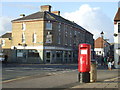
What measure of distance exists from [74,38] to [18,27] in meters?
16.2

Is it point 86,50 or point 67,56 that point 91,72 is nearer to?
point 86,50

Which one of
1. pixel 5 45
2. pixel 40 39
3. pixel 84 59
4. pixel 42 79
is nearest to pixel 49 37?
pixel 40 39

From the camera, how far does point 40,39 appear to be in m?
47.3

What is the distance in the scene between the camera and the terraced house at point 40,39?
47.2 m

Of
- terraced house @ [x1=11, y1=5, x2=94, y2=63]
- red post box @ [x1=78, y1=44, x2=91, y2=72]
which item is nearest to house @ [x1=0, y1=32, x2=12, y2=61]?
terraced house @ [x1=11, y1=5, x2=94, y2=63]

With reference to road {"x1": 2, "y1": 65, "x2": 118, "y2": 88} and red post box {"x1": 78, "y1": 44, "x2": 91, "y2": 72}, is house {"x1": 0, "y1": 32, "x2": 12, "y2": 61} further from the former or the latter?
red post box {"x1": 78, "y1": 44, "x2": 91, "y2": 72}

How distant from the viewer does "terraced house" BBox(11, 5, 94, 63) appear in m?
47.2

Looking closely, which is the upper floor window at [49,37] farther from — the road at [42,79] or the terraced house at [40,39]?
the road at [42,79]

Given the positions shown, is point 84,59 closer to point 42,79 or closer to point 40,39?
point 42,79

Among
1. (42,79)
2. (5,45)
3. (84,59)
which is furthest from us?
(5,45)

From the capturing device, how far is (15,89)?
1113 cm

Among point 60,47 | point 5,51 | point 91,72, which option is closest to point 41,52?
point 60,47

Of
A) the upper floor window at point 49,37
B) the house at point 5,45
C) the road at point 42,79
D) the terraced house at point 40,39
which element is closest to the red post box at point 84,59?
the road at point 42,79

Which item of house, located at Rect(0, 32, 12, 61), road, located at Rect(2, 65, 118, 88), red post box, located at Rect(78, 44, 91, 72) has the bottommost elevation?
road, located at Rect(2, 65, 118, 88)
